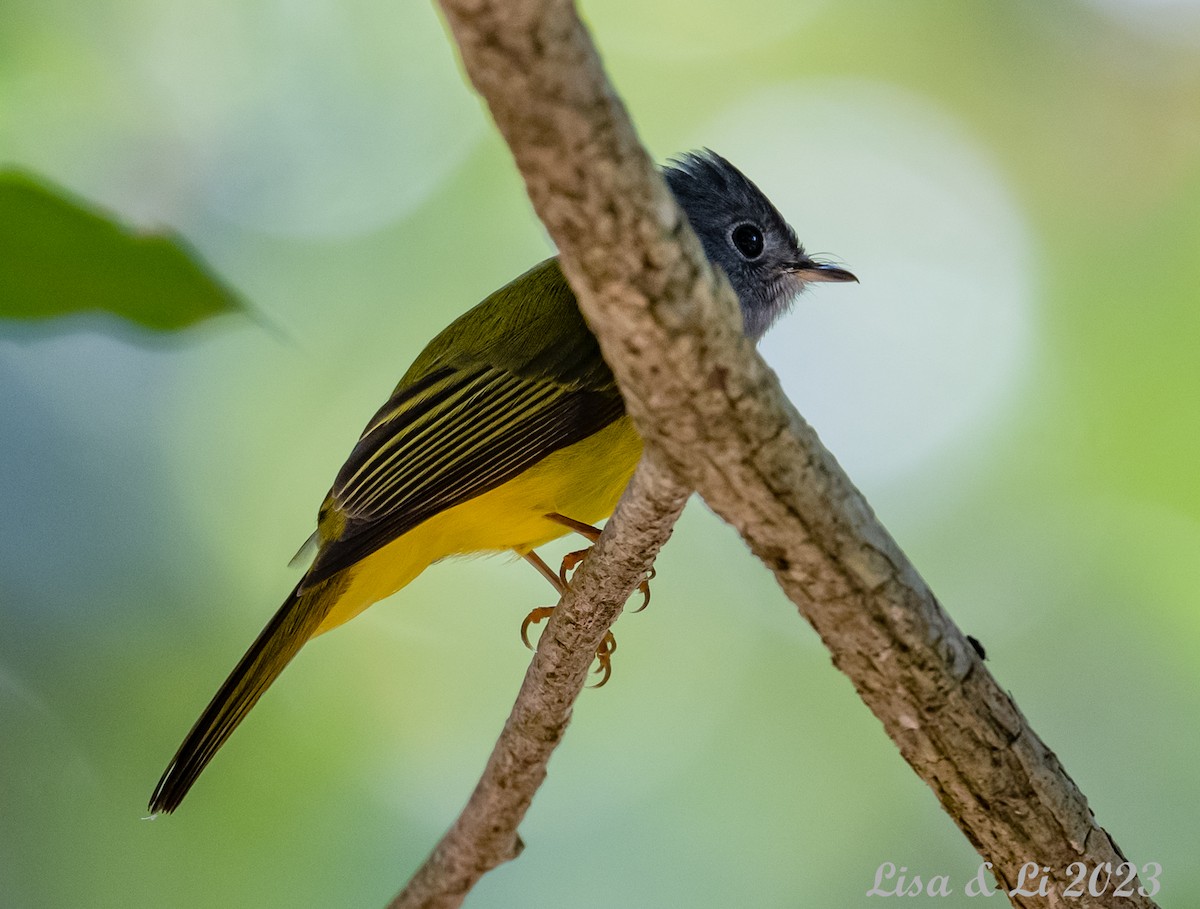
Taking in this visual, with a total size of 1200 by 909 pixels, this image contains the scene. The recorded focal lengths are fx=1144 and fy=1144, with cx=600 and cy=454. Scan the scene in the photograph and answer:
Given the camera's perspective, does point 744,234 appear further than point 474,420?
Yes

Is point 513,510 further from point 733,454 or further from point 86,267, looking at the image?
point 86,267

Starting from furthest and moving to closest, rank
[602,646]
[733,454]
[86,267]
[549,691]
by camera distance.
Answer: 1. [602,646]
2. [549,691]
3. [733,454]
4. [86,267]

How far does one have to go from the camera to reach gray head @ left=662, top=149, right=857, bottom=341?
3426mm

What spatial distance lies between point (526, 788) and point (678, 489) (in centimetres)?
123

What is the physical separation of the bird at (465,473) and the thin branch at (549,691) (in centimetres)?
45

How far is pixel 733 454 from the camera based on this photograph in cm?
144

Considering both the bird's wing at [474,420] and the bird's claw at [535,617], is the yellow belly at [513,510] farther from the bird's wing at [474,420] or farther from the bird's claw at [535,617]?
the bird's claw at [535,617]

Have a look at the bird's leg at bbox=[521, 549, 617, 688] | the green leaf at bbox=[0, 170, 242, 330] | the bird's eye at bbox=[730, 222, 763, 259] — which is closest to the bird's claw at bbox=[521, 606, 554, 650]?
the bird's leg at bbox=[521, 549, 617, 688]

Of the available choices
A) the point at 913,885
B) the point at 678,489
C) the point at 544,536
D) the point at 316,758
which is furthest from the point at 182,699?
the point at 678,489

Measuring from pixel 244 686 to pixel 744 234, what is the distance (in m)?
1.94

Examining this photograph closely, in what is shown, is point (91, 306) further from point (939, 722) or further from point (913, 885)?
point (913, 885)

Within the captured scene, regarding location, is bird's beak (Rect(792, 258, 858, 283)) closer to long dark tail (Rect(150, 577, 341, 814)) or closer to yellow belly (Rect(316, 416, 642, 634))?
yellow belly (Rect(316, 416, 642, 634))

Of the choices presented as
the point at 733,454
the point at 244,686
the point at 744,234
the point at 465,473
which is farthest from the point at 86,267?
the point at 744,234

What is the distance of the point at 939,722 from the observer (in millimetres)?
1683
